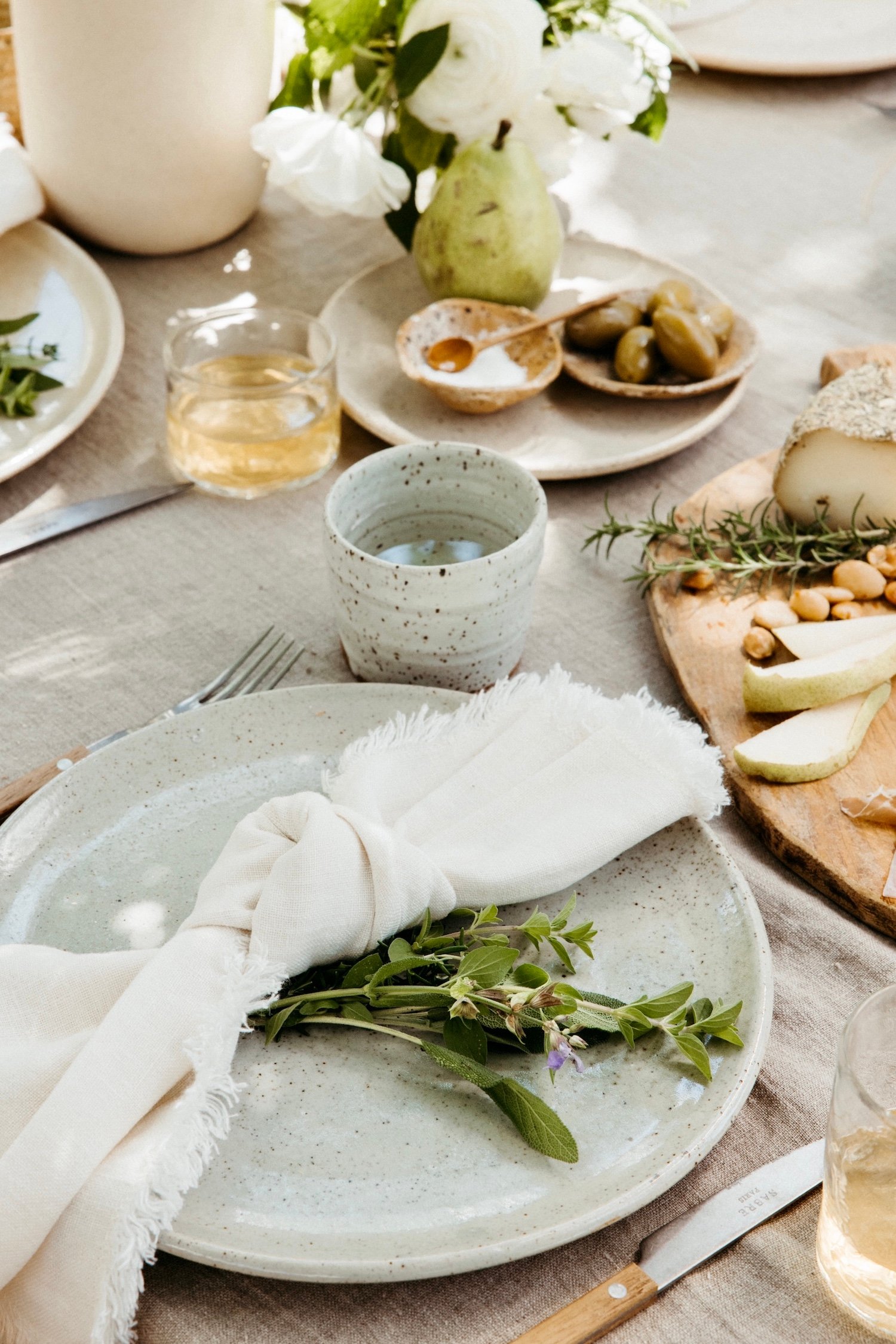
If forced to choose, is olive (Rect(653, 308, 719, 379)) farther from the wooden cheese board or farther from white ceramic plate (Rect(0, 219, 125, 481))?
white ceramic plate (Rect(0, 219, 125, 481))

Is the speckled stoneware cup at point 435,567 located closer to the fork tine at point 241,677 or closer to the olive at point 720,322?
the fork tine at point 241,677

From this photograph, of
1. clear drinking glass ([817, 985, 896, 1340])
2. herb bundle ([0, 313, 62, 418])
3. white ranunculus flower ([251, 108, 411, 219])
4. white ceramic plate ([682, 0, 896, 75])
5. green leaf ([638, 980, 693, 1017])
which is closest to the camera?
clear drinking glass ([817, 985, 896, 1340])

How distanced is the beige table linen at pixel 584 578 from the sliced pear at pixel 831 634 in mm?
90

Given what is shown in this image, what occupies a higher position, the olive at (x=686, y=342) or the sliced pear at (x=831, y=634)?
the olive at (x=686, y=342)

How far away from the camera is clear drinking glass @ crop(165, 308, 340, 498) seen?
0.99 m

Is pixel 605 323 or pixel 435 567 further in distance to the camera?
pixel 605 323

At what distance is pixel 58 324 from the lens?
1.12 meters

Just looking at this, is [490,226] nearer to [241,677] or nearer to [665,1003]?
[241,677]

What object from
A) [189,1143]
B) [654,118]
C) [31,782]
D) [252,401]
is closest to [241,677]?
[31,782]

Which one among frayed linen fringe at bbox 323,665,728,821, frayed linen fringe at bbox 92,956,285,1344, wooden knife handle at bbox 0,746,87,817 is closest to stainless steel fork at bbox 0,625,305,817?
wooden knife handle at bbox 0,746,87,817

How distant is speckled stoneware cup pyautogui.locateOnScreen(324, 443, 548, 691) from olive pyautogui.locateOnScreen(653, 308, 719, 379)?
1.08 feet

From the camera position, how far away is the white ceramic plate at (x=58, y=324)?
3.32ft

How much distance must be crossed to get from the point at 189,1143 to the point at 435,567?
362mm

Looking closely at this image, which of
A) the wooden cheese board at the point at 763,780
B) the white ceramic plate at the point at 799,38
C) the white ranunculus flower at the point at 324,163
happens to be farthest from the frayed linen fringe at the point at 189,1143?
the white ceramic plate at the point at 799,38
